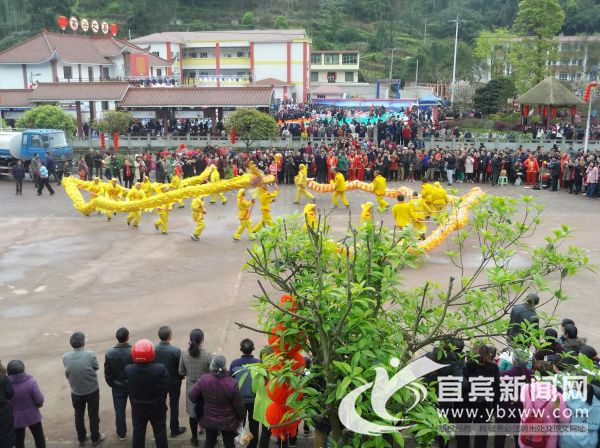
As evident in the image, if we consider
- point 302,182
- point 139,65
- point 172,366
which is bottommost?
point 172,366

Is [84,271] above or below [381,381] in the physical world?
below

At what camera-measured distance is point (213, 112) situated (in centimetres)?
3250

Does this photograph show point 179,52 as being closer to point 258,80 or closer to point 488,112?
point 258,80

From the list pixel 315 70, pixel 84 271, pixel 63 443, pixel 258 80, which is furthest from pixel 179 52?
pixel 63 443

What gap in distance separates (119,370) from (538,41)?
3583 centimetres

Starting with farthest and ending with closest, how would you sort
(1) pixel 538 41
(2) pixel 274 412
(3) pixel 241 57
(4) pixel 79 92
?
(3) pixel 241 57 → (1) pixel 538 41 → (4) pixel 79 92 → (2) pixel 274 412

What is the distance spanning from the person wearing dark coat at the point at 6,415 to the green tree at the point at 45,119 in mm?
24725

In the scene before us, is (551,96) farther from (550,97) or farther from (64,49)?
(64,49)

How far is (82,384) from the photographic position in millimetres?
6730

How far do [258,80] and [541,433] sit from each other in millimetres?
51048

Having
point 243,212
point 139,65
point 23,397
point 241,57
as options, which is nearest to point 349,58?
point 241,57

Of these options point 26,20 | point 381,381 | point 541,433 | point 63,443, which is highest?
point 26,20

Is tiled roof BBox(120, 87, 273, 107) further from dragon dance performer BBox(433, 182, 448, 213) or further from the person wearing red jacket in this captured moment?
dragon dance performer BBox(433, 182, 448, 213)

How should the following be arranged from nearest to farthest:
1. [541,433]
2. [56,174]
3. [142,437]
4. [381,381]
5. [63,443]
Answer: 1. [381,381]
2. [541,433]
3. [142,437]
4. [63,443]
5. [56,174]
